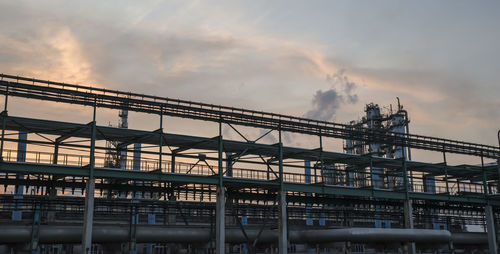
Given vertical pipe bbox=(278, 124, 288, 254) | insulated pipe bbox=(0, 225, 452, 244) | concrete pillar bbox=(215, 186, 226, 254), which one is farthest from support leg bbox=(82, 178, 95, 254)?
vertical pipe bbox=(278, 124, 288, 254)

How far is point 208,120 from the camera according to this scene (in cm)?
4072

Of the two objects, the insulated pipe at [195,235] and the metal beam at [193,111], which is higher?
the metal beam at [193,111]

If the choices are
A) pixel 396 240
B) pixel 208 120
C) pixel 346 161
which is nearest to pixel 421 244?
pixel 396 240

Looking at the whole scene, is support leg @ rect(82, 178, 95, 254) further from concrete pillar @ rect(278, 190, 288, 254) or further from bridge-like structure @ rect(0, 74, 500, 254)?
concrete pillar @ rect(278, 190, 288, 254)

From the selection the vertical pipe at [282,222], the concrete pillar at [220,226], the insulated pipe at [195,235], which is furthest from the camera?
the vertical pipe at [282,222]

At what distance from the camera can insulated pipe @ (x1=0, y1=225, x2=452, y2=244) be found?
3206 centimetres

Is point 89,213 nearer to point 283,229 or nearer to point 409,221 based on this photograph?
point 283,229

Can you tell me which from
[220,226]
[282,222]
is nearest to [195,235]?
[220,226]

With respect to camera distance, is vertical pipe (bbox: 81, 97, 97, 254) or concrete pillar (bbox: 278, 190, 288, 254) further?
concrete pillar (bbox: 278, 190, 288, 254)

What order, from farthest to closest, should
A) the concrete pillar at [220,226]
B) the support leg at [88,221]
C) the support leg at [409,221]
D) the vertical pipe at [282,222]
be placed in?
1. the support leg at [409,221]
2. the vertical pipe at [282,222]
3. the concrete pillar at [220,226]
4. the support leg at [88,221]

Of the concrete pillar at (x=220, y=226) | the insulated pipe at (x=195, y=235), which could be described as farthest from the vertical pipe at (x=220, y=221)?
the insulated pipe at (x=195, y=235)

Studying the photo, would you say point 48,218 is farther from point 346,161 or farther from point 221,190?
point 346,161

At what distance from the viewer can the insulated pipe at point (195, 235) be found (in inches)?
1262

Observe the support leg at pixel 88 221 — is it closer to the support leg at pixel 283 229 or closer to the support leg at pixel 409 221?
the support leg at pixel 283 229
